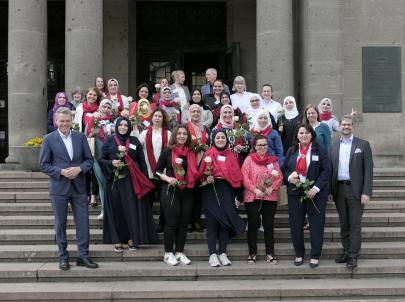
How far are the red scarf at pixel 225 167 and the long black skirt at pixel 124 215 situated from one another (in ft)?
3.49

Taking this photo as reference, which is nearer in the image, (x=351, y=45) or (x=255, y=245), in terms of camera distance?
(x=255, y=245)

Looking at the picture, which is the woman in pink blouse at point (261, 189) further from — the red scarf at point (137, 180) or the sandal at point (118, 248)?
the sandal at point (118, 248)

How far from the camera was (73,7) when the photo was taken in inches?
467

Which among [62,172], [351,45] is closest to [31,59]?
[62,172]

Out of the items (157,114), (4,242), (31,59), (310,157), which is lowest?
(4,242)

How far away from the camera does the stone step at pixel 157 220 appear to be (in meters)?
8.80

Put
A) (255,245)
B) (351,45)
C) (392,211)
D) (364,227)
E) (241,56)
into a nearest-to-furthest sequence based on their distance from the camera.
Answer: (255,245) → (364,227) → (392,211) → (351,45) → (241,56)

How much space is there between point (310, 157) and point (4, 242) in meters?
4.81

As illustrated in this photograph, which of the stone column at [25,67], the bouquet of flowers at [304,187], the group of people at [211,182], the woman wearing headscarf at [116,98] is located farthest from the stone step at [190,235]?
the stone column at [25,67]

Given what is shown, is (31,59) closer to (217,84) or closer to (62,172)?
(217,84)

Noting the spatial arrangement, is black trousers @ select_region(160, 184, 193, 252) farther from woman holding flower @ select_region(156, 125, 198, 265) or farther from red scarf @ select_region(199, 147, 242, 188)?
red scarf @ select_region(199, 147, 242, 188)

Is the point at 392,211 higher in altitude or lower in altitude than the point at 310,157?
lower

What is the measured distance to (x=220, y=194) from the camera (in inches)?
299

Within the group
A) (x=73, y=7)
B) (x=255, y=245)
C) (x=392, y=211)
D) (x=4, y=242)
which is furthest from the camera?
(x=73, y=7)
